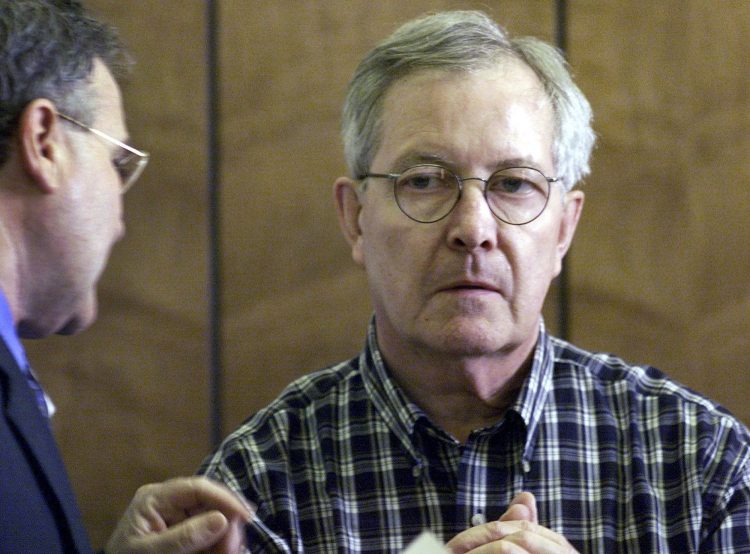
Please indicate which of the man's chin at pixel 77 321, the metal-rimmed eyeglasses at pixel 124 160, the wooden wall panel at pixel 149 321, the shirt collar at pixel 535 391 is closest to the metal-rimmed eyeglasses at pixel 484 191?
the shirt collar at pixel 535 391

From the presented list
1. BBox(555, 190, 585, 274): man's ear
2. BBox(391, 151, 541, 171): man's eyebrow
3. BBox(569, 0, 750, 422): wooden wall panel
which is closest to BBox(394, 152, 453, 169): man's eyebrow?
BBox(391, 151, 541, 171): man's eyebrow

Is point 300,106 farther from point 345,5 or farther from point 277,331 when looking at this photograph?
point 277,331

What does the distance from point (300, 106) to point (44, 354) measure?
2.75 ft

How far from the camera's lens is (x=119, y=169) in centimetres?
172

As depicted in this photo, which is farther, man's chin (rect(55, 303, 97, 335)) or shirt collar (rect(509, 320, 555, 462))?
shirt collar (rect(509, 320, 555, 462))

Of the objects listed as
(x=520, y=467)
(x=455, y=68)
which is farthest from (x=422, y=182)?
(x=520, y=467)

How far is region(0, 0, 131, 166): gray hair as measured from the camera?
152 centimetres

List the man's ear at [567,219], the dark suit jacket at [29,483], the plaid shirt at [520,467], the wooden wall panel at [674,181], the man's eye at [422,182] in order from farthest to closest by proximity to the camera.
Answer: the wooden wall panel at [674,181] → the man's ear at [567,219] → the man's eye at [422,182] → the plaid shirt at [520,467] → the dark suit jacket at [29,483]

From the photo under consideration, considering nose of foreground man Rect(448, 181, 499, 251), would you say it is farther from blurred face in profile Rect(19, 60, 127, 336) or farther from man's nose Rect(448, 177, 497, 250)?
blurred face in profile Rect(19, 60, 127, 336)

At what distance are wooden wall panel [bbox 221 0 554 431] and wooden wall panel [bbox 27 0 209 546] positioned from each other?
8 cm

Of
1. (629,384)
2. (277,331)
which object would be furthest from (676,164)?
(277,331)

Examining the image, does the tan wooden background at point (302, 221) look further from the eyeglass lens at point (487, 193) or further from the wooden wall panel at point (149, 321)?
the eyeglass lens at point (487, 193)

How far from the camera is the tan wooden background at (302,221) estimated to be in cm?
231

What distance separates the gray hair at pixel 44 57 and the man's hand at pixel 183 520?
57cm
